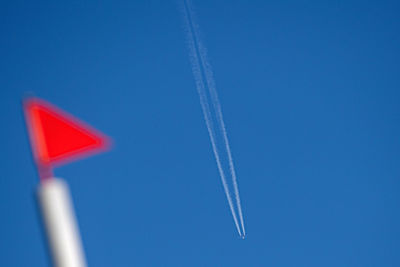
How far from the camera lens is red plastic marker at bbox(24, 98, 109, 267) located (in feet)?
5.24

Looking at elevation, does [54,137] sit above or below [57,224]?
above

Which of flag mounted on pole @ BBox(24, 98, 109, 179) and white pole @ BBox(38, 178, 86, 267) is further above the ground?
flag mounted on pole @ BBox(24, 98, 109, 179)

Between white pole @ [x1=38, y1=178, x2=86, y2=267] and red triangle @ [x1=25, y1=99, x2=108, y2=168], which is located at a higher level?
red triangle @ [x1=25, y1=99, x2=108, y2=168]

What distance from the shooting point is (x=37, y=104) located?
1.87m

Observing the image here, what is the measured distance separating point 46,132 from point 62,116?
134 millimetres

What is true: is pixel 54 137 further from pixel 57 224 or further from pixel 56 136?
pixel 57 224

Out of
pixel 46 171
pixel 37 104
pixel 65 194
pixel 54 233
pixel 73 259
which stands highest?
pixel 37 104

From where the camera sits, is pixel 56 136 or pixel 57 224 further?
pixel 56 136

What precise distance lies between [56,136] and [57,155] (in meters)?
0.11

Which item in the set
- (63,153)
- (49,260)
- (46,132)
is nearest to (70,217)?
(49,260)

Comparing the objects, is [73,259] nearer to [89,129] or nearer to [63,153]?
[63,153]

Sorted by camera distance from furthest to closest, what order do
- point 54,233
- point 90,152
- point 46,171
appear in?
point 90,152 < point 46,171 < point 54,233

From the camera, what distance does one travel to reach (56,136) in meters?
1.90

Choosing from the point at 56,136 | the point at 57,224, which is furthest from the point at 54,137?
the point at 57,224
